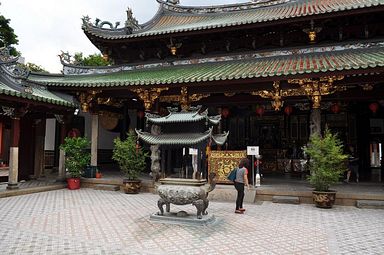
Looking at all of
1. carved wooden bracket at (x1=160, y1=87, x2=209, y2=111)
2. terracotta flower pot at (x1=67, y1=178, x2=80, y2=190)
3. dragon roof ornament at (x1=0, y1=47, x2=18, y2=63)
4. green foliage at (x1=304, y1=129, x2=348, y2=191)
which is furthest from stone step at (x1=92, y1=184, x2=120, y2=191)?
green foliage at (x1=304, y1=129, x2=348, y2=191)

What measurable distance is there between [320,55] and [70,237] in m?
10.6

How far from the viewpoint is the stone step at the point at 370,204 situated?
29.7 feet

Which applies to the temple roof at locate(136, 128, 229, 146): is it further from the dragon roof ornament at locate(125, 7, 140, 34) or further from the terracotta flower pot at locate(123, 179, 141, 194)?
the dragon roof ornament at locate(125, 7, 140, 34)

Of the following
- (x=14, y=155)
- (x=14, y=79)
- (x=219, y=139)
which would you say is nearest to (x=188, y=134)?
(x=219, y=139)

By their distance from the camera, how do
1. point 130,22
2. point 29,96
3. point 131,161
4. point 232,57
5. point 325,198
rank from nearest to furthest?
point 325,198 → point 29,96 → point 131,161 → point 232,57 → point 130,22

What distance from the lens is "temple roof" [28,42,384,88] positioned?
393 inches

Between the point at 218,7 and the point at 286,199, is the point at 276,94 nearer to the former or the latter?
the point at 286,199

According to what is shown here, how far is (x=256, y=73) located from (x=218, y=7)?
26.4 ft

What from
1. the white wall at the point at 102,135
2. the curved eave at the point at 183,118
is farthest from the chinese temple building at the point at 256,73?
the white wall at the point at 102,135

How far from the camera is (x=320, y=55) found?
12.0 m

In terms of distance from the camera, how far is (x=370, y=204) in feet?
29.9

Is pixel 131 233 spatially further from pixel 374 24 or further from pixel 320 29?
pixel 374 24

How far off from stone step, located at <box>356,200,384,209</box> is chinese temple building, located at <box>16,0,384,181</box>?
270 cm

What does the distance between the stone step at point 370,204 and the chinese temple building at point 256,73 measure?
8.87 feet
